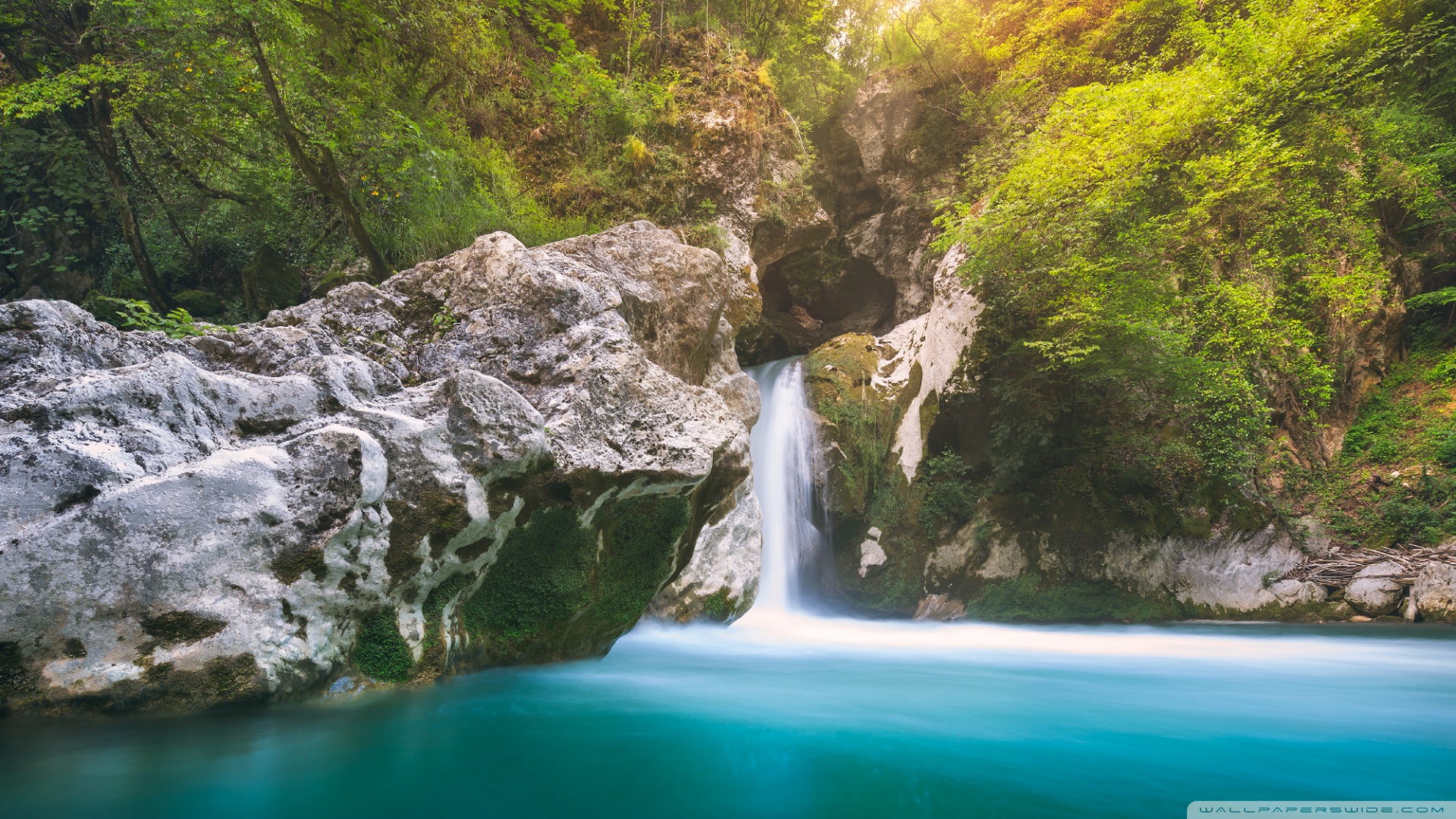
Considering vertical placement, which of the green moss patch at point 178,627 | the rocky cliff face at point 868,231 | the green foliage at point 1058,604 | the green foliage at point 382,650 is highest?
the rocky cliff face at point 868,231

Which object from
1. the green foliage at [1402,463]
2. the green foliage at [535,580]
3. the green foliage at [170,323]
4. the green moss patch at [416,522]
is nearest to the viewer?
the green moss patch at [416,522]

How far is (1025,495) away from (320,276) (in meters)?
11.4

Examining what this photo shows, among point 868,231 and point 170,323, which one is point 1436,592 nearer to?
point 868,231

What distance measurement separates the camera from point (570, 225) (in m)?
9.10

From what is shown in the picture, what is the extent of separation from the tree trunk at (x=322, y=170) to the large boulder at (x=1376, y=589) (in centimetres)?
1467

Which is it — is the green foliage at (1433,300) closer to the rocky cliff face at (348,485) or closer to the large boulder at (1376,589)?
the large boulder at (1376,589)

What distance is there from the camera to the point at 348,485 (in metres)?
3.07

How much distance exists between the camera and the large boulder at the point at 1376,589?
8.78 meters

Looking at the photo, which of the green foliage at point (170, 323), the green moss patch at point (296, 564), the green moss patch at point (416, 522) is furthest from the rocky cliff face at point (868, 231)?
the green moss patch at point (296, 564)

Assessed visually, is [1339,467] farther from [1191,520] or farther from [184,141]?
[184,141]

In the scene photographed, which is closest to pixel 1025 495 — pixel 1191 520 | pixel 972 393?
pixel 972 393

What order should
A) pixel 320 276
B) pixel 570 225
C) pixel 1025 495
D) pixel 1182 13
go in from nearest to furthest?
pixel 320 276 < pixel 570 225 < pixel 1025 495 < pixel 1182 13

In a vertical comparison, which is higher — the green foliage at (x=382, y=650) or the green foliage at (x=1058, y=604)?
the green foliage at (x=382, y=650)

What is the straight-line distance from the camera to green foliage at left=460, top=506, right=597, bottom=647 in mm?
4223
